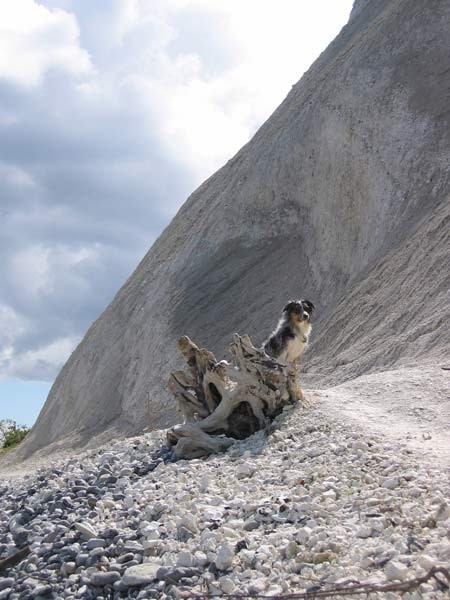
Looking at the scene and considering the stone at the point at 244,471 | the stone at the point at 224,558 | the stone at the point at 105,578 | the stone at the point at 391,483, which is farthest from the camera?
the stone at the point at 244,471

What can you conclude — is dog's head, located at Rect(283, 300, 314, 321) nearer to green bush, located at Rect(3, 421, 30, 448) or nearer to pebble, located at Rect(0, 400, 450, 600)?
pebble, located at Rect(0, 400, 450, 600)

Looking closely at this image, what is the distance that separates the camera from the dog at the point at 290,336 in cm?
1416

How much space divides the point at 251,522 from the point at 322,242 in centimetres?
2092

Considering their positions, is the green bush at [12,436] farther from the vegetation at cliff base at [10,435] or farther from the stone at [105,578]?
the stone at [105,578]

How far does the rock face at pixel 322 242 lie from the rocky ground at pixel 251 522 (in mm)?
7982

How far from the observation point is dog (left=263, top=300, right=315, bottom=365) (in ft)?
46.5

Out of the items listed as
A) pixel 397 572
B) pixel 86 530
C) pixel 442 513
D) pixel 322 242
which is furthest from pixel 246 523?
pixel 322 242

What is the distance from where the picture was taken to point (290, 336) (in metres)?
14.2

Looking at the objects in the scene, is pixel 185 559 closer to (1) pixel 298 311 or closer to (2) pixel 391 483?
(2) pixel 391 483

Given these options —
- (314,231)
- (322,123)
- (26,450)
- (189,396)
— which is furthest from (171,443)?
(26,450)

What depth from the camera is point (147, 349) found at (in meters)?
29.8

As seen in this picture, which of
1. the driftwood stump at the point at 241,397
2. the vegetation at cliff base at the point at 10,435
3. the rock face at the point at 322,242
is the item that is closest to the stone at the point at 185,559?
the driftwood stump at the point at 241,397

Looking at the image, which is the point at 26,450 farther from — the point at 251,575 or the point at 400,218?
the point at 251,575

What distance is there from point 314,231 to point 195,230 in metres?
6.88
